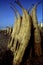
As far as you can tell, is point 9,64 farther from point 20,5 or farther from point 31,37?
point 20,5

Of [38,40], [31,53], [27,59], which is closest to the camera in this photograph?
[27,59]

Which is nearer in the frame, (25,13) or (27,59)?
(27,59)

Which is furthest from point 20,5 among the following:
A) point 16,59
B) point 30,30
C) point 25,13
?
point 16,59

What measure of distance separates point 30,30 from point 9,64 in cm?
363

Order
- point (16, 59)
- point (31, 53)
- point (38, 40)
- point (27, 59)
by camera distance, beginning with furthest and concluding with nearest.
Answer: point (38, 40), point (31, 53), point (27, 59), point (16, 59)

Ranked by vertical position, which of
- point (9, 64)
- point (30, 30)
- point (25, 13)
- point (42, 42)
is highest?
point (25, 13)

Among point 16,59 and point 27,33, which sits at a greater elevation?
point 27,33

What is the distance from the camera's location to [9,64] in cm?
1559

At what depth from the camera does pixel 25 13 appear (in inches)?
744

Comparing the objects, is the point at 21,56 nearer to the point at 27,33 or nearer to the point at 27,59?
the point at 27,59

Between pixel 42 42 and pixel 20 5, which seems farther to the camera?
pixel 42 42

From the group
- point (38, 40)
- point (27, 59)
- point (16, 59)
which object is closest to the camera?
point (16, 59)

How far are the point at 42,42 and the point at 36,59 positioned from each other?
2.69 metres

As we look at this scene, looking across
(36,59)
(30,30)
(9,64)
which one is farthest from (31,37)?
(9,64)
